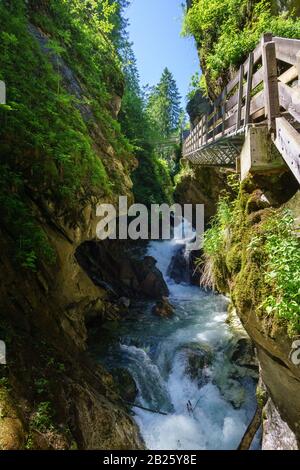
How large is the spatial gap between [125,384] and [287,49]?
9.05m

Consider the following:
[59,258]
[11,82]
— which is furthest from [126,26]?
[59,258]

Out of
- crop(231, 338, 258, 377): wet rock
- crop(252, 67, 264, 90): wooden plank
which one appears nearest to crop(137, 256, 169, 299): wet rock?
crop(231, 338, 258, 377): wet rock

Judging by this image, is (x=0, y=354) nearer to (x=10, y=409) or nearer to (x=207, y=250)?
(x=10, y=409)

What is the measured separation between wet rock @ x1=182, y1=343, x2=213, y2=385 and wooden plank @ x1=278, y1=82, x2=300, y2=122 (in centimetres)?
858

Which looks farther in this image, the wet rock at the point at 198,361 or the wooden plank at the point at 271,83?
the wet rock at the point at 198,361

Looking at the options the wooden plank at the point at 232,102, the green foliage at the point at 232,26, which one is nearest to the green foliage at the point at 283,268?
the wooden plank at the point at 232,102

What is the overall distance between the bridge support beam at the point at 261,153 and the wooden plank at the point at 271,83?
43 cm

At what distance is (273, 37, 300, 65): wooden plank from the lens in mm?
3702

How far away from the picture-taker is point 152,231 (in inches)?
1056

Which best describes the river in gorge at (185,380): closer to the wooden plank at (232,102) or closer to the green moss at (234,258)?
the green moss at (234,258)

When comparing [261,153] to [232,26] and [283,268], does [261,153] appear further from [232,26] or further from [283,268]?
[232,26]

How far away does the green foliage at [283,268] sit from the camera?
12.8 feet

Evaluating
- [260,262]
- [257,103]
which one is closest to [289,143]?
[260,262]

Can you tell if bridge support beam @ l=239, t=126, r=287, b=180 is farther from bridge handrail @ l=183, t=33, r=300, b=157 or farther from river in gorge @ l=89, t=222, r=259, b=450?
river in gorge @ l=89, t=222, r=259, b=450
